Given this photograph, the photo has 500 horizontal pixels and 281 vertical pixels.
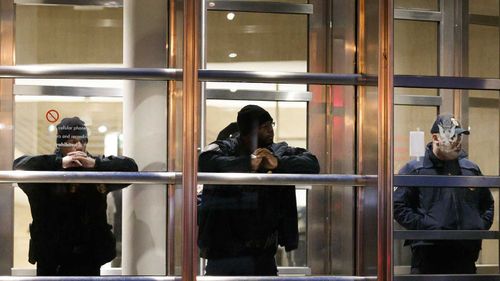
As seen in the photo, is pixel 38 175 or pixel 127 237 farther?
pixel 127 237

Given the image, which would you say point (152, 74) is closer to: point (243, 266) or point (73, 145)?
point (73, 145)

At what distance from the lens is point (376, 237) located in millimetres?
3857

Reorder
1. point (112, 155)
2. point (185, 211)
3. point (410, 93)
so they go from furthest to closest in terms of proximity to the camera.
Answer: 1. point (410, 93)
2. point (112, 155)
3. point (185, 211)

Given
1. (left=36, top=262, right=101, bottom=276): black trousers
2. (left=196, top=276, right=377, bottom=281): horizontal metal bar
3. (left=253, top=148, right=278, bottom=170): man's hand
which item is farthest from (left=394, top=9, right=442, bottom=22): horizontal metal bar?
(left=36, top=262, right=101, bottom=276): black trousers

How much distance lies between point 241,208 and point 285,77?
666 mm

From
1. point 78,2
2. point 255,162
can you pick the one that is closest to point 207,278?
point 255,162

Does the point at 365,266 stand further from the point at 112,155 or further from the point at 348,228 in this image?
the point at 112,155

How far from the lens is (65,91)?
3945 millimetres

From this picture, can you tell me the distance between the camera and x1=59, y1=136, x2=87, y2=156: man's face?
12.8 feet

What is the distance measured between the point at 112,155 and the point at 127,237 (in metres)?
0.40

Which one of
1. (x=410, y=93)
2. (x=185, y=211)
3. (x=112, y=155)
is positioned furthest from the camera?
(x=410, y=93)

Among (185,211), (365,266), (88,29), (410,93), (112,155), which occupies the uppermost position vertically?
(88,29)

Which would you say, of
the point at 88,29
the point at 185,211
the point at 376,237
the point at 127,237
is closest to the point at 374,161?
the point at 376,237

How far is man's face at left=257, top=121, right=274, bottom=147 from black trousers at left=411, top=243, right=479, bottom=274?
904 mm
